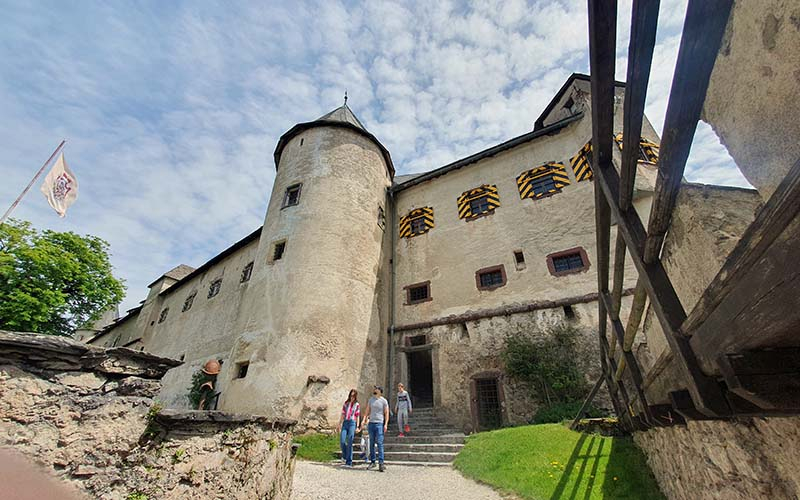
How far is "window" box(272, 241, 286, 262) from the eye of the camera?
12305mm

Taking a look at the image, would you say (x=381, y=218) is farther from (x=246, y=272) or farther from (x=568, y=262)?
(x=568, y=262)

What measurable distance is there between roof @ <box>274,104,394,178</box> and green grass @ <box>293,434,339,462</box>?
12.0 meters

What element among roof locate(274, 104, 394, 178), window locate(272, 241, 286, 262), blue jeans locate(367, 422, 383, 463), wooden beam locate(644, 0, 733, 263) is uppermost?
roof locate(274, 104, 394, 178)

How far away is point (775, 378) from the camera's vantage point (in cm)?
112

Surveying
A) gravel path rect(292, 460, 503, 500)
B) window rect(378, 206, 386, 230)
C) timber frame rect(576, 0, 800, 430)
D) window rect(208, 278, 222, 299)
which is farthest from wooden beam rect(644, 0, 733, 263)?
window rect(208, 278, 222, 299)

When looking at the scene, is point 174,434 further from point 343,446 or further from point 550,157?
point 550,157

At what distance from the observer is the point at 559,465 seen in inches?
202

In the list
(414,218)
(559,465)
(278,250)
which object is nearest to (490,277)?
(414,218)

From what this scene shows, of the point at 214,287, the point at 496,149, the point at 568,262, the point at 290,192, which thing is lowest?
the point at 568,262

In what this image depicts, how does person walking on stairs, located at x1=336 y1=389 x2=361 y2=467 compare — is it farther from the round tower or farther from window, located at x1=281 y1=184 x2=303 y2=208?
window, located at x1=281 y1=184 x2=303 y2=208

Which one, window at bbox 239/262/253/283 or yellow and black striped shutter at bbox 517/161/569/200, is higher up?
yellow and black striped shutter at bbox 517/161/569/200

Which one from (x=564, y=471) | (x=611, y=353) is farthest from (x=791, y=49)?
(x=564, y=471)

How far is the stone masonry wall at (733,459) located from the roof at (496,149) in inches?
480

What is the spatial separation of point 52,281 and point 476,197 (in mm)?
20523
